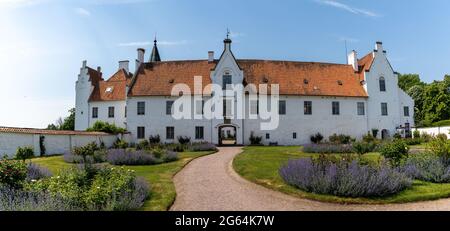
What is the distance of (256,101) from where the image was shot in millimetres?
33406

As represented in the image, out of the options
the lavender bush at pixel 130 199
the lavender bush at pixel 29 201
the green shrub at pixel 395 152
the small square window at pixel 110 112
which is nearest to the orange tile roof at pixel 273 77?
the small square window at pixel 110 112

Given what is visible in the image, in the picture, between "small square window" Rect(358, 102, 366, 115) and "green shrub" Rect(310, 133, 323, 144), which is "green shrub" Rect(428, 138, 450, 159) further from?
"small square window" Rect(358, 102, 366, 115)

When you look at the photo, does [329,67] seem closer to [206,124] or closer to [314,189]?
[206,124]

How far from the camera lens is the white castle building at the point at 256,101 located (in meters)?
33.5

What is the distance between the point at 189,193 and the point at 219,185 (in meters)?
1.40

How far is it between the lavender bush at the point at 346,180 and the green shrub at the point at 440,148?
3267 millimetres

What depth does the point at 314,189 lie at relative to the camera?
9430 millimetres

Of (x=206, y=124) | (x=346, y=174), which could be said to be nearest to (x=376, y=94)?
(x=206, y=124)

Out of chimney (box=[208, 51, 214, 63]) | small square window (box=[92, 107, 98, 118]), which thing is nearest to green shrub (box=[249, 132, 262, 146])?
chimney (box=[208, 51, 214, 63])

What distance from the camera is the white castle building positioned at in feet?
110

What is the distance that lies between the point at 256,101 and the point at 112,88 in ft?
58.0

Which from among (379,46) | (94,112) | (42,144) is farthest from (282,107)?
(42,144)

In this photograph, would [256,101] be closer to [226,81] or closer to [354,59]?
[226,81]

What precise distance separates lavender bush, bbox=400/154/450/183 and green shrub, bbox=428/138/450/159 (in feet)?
0.66
